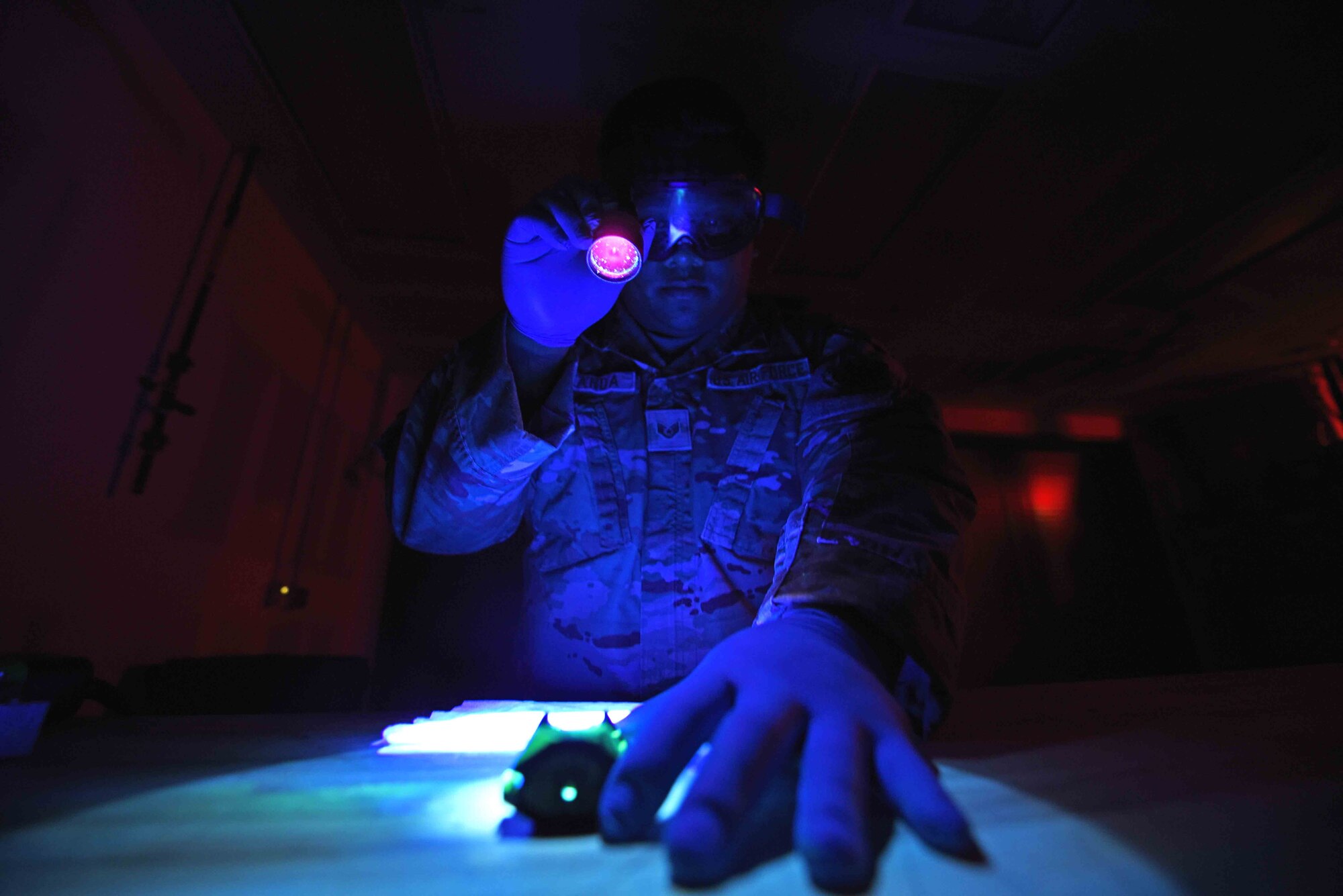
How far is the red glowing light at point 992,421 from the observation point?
4059 mm

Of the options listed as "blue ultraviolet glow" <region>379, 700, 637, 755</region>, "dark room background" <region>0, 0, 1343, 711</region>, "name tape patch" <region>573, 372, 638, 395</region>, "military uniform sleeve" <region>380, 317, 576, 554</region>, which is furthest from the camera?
"name tape patch" <region>573, 372, 638, 395</region>

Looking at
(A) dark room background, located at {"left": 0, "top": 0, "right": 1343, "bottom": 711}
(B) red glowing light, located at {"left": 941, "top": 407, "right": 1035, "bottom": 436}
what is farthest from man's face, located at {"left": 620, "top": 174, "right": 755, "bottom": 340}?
(B) red glowing light, located at {"left": 941, "top": 407, "right": 1035, "bottom": 436}

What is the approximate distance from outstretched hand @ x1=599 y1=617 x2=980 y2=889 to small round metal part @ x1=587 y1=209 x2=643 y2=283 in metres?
0.61

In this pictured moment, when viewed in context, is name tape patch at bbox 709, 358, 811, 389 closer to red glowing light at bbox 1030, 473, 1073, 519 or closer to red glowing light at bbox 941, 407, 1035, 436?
red glowing light at bbox 941, 407, 1035, 436

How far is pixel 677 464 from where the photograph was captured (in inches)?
49.4

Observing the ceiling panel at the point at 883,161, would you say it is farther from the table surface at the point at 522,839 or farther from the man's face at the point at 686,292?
the table surface at the point at 522,839

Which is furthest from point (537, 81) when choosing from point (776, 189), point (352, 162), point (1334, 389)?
point (1334, 389)

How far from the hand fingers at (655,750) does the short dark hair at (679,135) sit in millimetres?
1091

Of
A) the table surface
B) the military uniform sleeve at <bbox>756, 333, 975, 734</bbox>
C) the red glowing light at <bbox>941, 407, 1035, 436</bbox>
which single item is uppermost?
the red glowing light at <bbox>941, 407, 1035, 436</bbox>

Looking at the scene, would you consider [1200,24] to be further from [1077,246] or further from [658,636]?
[658,636]

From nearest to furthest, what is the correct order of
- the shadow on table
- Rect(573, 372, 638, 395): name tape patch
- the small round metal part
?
the shadow on table
the small round metal part
Rect(573, 372, 638, 395): name tape patch

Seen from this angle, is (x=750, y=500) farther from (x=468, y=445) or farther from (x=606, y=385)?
(x=468, y=445)

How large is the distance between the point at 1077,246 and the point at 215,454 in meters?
3.30

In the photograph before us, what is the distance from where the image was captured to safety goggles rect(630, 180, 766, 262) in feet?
3.92
